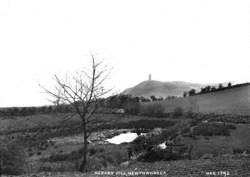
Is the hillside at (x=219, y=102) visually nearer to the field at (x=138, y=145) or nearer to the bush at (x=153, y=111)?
the bush at (x=153, y=111)

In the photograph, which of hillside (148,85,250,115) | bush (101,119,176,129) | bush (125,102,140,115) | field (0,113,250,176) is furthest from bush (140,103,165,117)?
bush (101,119,176,129)

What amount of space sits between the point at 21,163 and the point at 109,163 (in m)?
5.39

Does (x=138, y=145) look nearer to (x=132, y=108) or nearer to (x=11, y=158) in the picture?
(x=11, y=158)

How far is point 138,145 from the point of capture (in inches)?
961

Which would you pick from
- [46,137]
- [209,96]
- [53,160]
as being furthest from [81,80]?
[209,96]

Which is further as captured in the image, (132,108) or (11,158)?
(132,108)

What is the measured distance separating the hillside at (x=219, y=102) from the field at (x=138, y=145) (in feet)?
26.8

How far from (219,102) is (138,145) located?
3544 cm

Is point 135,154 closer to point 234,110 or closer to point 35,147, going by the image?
point 35,147

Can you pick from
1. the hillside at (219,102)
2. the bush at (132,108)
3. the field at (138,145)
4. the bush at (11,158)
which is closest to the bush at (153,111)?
the bush at (132,108)

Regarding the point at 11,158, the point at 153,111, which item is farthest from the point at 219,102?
the point at 11,158

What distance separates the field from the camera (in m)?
15.0

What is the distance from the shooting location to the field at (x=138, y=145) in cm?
1503

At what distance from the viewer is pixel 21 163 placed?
653 inches
